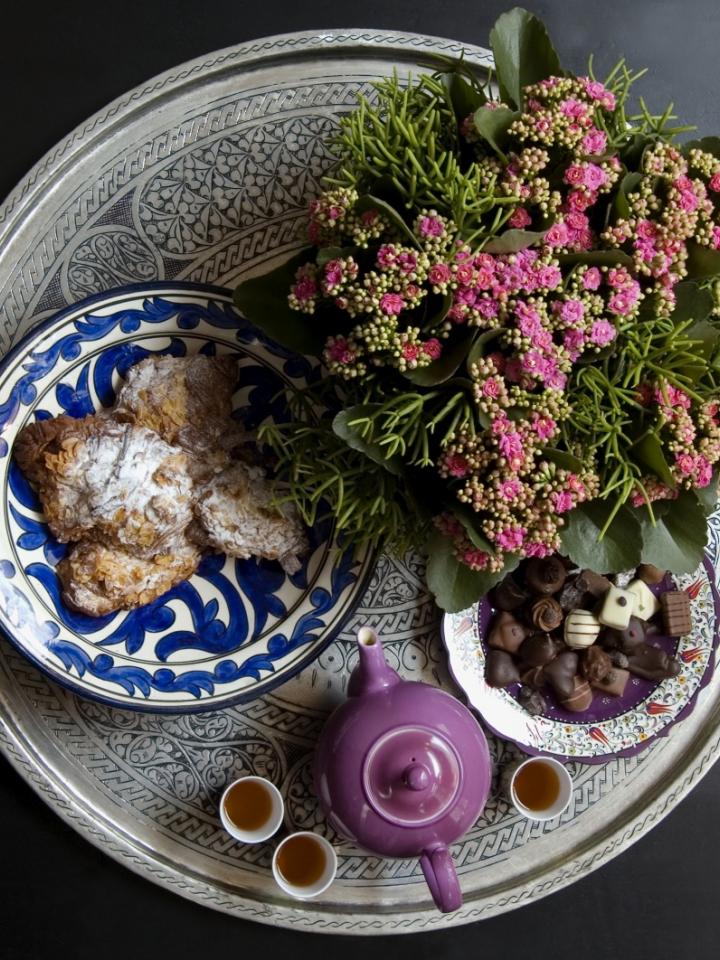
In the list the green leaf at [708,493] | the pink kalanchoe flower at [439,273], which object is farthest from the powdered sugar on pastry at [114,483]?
the green leaf at [708,493]

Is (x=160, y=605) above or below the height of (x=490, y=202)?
below

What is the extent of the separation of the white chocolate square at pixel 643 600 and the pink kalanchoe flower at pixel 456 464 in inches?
19.9

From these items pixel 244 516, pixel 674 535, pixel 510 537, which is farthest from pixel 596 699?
pixel 244 516

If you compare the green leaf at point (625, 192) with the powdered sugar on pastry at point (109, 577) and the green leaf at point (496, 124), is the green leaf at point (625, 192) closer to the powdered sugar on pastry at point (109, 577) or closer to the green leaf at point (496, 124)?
the green leaf at point (496, 124)

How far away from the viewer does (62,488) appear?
116 cm

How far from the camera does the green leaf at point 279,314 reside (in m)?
1.07

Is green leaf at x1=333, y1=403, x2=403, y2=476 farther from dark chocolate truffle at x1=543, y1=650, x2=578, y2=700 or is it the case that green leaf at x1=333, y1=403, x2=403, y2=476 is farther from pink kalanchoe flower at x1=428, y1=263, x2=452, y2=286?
dark chocolate truffle at x1=543, y1=650, x2=578, y2=700

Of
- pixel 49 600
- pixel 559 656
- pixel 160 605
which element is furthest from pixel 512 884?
pixel 49 600

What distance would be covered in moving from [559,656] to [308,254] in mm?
732

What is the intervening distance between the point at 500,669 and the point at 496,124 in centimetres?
79

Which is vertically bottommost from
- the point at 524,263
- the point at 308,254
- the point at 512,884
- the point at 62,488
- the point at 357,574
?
the point at 512,884

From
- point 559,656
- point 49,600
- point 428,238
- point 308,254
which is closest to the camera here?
point 428,238

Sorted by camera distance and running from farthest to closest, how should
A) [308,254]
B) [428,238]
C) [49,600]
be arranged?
[49,600]
[308,254]
[428,238]

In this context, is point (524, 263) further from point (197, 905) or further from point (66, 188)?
point (197, 905)
